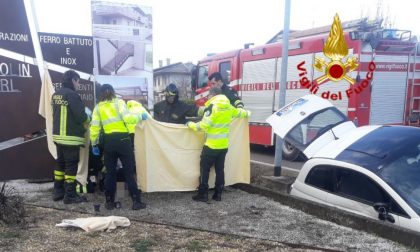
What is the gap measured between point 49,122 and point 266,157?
6486 millimetres

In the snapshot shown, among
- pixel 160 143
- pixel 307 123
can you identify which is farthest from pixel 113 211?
pixel 307 123

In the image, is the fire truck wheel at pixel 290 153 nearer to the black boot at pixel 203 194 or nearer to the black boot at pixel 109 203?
the black boot at pixel 203 194

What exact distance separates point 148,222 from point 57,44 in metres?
3.80

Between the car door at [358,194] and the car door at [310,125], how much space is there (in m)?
0.72

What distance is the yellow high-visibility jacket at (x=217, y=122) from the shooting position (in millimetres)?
5750

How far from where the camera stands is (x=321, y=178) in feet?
16.7

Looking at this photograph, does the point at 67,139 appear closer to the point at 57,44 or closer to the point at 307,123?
the point at 57,44

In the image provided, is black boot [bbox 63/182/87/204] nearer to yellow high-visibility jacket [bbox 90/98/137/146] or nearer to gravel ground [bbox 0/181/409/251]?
gravel ground [bbox 0/181/409/251]

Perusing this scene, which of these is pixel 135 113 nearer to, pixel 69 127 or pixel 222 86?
pixel 69 127

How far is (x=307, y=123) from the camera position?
18.9ft

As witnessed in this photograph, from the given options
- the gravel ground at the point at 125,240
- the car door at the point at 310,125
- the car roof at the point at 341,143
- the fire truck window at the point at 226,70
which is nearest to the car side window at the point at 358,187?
the car roof at the point at 341,143

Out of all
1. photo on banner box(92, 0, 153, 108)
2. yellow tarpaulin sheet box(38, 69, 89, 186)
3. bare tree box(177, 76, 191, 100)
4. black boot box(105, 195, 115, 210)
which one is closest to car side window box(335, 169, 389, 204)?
black boot box(105, 195, 115, 210)

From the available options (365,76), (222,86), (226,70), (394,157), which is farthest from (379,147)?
(226,70)

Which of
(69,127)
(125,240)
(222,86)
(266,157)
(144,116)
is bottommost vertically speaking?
(266,157)
